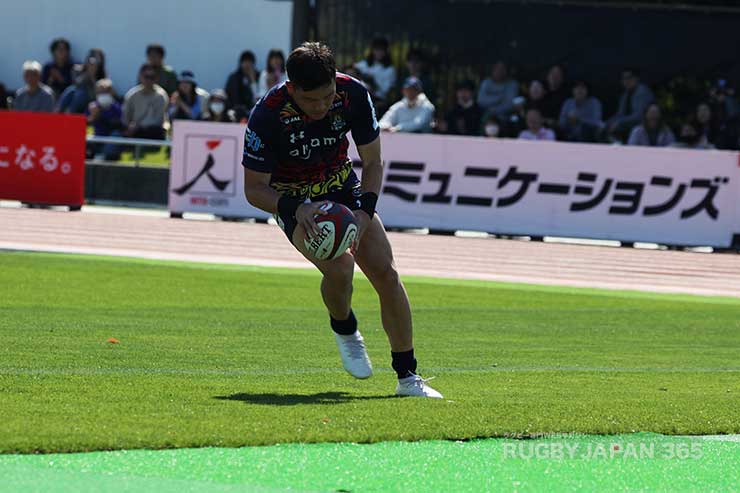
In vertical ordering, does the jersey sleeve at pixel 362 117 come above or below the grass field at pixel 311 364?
above

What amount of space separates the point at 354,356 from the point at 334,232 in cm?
96

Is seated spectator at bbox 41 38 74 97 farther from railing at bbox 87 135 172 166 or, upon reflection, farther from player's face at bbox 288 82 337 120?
player's face at bbox 288 82 337 120

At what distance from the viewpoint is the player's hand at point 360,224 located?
780cm

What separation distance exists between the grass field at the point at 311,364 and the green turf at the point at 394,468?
0.04 m

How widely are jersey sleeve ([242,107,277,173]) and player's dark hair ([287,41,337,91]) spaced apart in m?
0.37

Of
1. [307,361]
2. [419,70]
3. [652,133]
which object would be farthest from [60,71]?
[307,361]

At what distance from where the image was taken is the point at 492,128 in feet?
77.2

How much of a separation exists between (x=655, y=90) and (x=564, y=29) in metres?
1.91

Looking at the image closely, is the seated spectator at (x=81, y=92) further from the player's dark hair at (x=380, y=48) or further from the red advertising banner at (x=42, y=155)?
the player's dark hair at (x=380, y=48)

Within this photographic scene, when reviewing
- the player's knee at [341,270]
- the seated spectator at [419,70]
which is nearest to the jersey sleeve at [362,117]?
the player's knee at [341,270]

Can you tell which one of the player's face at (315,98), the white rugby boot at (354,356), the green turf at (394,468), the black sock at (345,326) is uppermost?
the player's face at (315,98)

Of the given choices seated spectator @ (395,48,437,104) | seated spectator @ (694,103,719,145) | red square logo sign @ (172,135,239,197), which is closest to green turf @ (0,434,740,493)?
red square logo sign @ (172,135,239,197)

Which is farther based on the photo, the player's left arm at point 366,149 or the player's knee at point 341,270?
the player's knee at point 341,270

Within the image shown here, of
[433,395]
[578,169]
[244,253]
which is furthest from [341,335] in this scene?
[578,169]
